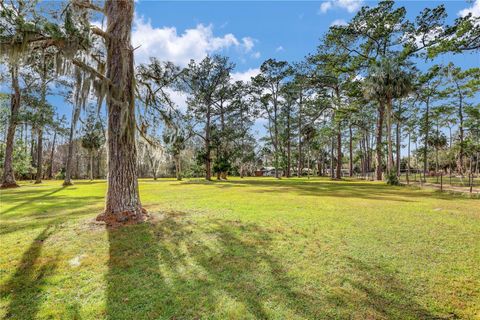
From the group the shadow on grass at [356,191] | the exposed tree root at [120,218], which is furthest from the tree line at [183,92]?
the shadow on grass at [356,191]

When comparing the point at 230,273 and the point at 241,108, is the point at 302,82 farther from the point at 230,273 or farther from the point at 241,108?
the point at 230,273

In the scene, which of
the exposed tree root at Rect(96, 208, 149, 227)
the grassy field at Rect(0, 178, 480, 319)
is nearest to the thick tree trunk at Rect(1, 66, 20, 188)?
the grassy field at Rect(0, 178, 480, 319)

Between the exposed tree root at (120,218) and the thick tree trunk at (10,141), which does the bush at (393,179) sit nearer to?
the exposed tree root at (120,218)

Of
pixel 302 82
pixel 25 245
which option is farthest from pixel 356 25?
pixel 25 245

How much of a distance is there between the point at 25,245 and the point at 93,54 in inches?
186

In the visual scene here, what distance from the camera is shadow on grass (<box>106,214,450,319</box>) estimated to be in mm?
2656

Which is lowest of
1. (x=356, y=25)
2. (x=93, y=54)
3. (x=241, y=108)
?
(x=93, y=54)

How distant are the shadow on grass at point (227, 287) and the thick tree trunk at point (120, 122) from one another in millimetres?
1358

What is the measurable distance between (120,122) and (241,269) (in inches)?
171

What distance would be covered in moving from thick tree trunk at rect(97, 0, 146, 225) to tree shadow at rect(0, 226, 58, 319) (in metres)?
1.76

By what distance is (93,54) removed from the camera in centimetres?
623

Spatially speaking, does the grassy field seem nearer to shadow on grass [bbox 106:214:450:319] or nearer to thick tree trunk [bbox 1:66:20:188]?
shadow on grass [bbox 106:214:450:319]

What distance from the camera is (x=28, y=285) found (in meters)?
3.21

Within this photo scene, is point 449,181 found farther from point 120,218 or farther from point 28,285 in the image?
point 28,285
